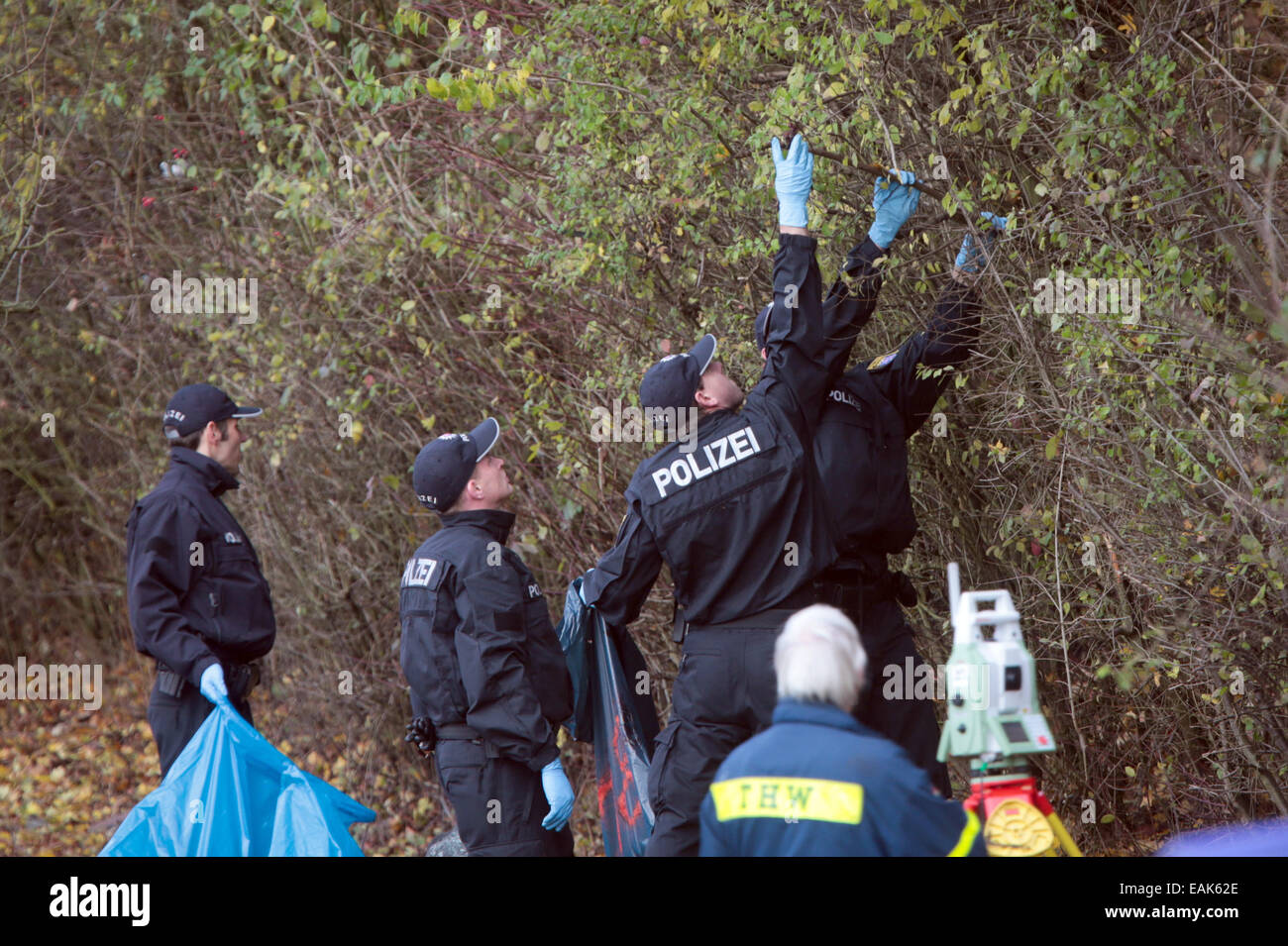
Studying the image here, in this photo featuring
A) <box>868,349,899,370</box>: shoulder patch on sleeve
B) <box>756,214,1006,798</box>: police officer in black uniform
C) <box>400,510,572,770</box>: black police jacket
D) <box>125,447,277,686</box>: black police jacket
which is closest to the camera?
<box>756,214,1006,798</box>: police officer in black uniform

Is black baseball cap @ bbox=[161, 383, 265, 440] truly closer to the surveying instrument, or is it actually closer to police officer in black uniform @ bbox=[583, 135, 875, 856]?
police officer in black uniform @ bbox=[583, 135, 875, 856]

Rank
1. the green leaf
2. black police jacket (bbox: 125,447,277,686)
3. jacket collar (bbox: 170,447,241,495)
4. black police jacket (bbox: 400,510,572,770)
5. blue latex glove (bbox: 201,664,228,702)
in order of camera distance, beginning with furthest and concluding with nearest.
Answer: jacket collar (bbox: 170,447,241,495) → black police jacket (bbox: 125,447,277,686) → blue latex glove (bbox: 201,664,228,702) → black police jacket (bbox: 400,510,572,770) → the green leaf

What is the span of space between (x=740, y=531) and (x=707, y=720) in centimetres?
58

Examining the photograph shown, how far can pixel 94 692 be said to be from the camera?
1068 cm

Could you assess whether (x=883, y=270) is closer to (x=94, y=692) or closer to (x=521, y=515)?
(x=521, y=515)

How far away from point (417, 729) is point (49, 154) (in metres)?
6.07

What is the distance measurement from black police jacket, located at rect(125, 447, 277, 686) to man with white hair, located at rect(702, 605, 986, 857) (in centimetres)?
283

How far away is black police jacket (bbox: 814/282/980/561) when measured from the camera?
412cm

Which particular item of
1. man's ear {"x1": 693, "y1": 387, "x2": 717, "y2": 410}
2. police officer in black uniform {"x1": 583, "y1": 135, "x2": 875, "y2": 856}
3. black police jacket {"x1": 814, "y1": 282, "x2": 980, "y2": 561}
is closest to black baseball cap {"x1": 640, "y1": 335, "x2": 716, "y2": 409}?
man's ear {"x1": 693, "y1": 387, "x2": 717, "y2": 410}

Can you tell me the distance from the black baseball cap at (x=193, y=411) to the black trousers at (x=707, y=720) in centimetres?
228

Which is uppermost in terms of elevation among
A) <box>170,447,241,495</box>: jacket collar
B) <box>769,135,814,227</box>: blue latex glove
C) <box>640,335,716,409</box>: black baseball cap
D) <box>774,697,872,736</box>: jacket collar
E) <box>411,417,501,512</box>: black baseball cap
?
<box>769,135,814,227</box>: blue latex glove

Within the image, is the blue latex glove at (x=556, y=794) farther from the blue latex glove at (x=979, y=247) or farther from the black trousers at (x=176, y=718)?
the blue latex glove at (x=979, y=247)

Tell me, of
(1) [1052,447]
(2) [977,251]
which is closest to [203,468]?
(2) [977,251]

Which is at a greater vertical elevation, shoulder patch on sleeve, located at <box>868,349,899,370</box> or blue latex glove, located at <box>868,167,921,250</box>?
blue latex glove, located at <box>868,167,921,250</box>
